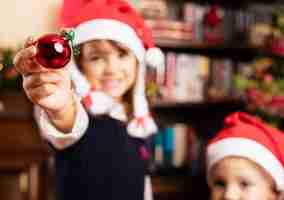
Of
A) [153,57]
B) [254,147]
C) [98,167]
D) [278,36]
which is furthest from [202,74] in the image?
[98,167]

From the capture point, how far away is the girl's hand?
0.52 meters

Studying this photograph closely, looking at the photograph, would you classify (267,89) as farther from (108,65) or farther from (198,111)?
(108,65)

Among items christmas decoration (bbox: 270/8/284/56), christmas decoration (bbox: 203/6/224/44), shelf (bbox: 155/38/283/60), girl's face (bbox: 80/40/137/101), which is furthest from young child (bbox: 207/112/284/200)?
christmas decoration (bbox: 203/6/224/44)

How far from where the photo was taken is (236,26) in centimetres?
233

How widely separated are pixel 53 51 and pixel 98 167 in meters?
0.31

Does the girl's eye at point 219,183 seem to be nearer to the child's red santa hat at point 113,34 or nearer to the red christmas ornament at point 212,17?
the child's red santa hat at point 113,34

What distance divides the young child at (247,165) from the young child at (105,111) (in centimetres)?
23

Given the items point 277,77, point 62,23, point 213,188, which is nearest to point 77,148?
point 62,23

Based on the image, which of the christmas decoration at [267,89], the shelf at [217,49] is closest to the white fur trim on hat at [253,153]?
the christmas decoration at [267,89]

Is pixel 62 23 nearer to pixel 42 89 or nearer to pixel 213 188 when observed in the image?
pixel 42 89

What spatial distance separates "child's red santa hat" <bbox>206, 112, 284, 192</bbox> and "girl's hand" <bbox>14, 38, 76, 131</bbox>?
0.56m

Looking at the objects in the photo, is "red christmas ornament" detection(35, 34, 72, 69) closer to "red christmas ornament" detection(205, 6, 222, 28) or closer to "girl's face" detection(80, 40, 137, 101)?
"girl's face" detection(80, 40, 137, 101)

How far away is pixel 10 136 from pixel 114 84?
33.7 inches

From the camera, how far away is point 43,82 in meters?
0.54
